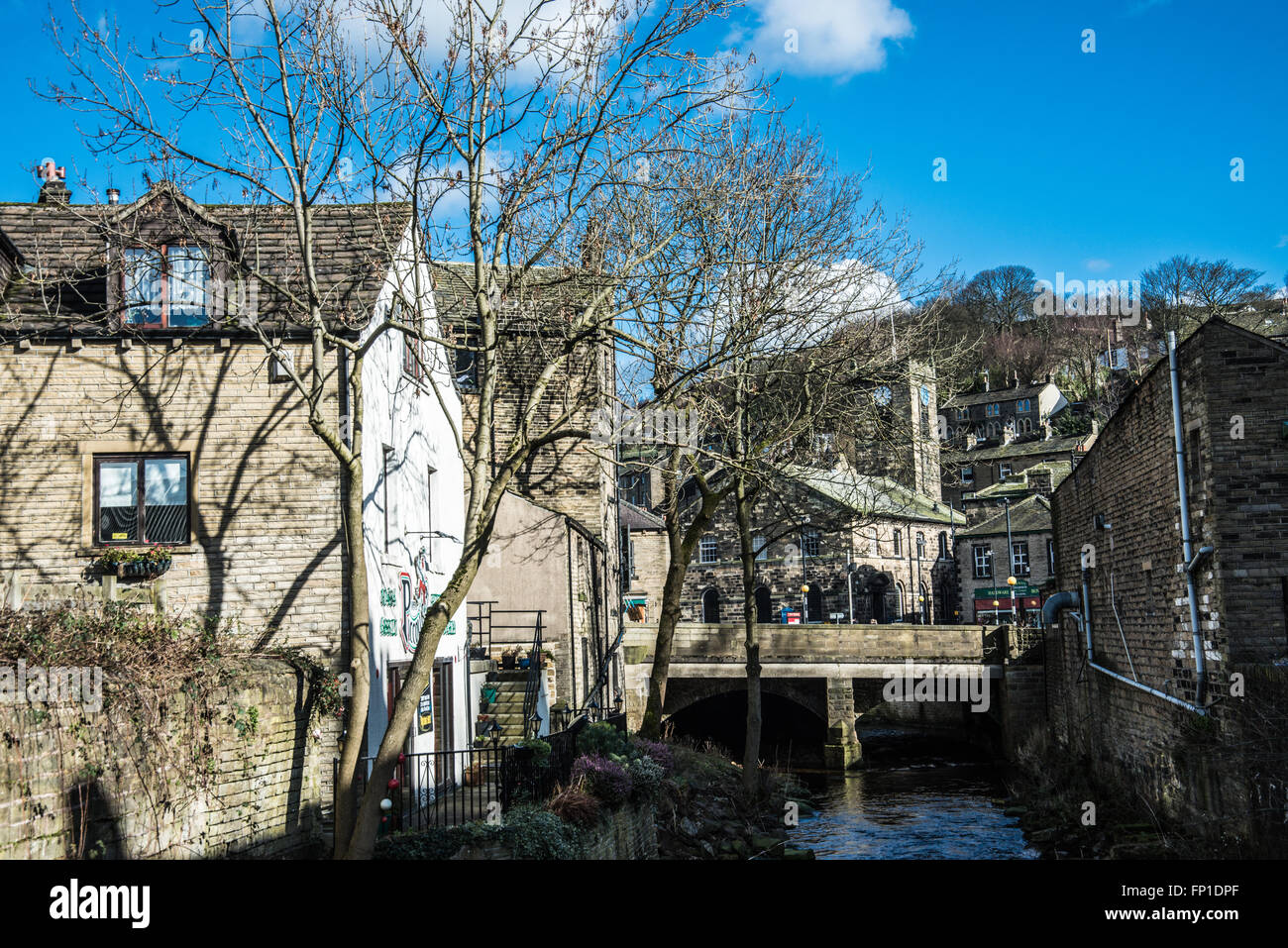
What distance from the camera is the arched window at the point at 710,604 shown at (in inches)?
2470

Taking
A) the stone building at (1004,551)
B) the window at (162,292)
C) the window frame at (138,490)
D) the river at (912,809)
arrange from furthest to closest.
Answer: the stone building at (1004,551) < the river at (912,809) < the window at (162,292) < the window frame at (138,490)

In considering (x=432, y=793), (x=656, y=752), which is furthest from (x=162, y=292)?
(x=656, y=752)

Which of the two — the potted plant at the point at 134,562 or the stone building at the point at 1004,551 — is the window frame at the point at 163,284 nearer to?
the potted plant at the point at 134,562

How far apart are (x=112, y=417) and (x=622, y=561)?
2512 centimetres

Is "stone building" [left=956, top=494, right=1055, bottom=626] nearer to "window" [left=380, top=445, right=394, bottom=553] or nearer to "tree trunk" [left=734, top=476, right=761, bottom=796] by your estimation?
"tree trunk" [left=734, top=476, right=761, bottom=796]

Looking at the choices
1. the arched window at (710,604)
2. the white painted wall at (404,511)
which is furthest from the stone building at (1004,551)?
the white painted wall at (404,511)

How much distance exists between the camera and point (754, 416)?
24469 millimetres

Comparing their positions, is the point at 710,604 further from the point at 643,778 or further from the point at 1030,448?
the point at 643,778

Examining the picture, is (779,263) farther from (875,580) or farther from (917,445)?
(875,580)

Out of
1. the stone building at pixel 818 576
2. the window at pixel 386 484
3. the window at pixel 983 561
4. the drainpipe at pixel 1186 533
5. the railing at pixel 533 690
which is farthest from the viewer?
the window at pixel 983 561

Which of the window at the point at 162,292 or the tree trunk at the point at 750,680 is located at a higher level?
the window at the point at 162,292

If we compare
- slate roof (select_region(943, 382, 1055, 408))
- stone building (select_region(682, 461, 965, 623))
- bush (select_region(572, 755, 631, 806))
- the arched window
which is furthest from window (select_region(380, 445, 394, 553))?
slate roof (select_region(943, 382, 1055, 408))

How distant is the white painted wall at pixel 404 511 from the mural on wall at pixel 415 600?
16mm

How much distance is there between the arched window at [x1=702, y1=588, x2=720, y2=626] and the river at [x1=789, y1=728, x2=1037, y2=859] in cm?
2219
